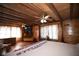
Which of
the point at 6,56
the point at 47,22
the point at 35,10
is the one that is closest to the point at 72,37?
the point at 47,22

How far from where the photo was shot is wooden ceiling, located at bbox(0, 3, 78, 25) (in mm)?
1961

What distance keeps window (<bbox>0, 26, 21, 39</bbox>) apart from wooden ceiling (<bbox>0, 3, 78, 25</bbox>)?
0.36 ft

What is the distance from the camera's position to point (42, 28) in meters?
2.30

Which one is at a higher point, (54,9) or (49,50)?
(54,9)

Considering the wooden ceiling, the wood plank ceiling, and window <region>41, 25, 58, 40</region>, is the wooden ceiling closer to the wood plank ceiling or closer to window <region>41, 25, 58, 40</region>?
the wood plank ceiling

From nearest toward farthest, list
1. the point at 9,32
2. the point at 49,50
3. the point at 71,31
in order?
the point at 9,32 < the point at 49,50 < the point at 71,31

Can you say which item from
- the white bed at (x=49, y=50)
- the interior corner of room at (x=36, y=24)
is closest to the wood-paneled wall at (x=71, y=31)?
the interior corner of room at (x=36, y=24)

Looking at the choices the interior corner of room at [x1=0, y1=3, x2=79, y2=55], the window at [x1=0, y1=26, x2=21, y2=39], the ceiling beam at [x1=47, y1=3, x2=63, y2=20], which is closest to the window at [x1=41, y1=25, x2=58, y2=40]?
the interior corner of room at [x1=0, y1=3, x2=79, y2=55]

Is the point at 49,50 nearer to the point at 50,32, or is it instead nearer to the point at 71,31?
the point at 50,32

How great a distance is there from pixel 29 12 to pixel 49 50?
0.93 m

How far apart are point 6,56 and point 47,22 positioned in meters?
1.13

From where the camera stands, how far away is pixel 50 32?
230cm

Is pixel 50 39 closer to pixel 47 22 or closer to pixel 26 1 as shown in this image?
pixel 47 22

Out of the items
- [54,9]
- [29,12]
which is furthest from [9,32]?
[54,9]
